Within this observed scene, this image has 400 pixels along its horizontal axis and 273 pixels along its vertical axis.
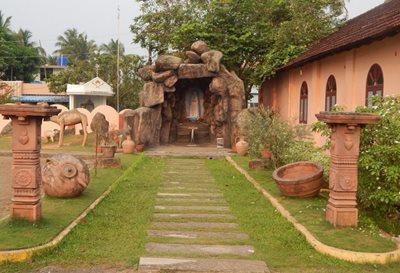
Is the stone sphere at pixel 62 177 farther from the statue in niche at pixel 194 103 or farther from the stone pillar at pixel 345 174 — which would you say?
the statue in niche at pixel 194 103

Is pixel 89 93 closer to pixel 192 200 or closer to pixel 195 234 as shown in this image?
pixel 192 200

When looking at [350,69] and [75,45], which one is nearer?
[350,69]

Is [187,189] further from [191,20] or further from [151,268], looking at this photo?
[191,20]

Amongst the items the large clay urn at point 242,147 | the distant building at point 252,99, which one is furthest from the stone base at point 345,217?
the distant building at point 252,99

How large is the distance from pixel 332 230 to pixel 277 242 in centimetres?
92

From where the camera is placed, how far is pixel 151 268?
5648mm

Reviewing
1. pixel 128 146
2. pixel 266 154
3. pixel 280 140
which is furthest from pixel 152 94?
pixel 280 140

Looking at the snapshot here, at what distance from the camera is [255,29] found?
21.6m

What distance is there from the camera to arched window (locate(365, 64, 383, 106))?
12250mm

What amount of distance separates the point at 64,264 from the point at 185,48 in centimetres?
1841

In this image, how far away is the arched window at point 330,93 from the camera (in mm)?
15891

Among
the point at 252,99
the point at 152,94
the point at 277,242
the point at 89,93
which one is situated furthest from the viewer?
the point at 252,99

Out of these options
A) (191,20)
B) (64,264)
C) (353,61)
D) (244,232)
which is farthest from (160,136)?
(64,264)

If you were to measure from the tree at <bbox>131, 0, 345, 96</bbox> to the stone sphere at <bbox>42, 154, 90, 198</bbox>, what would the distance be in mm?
12627
